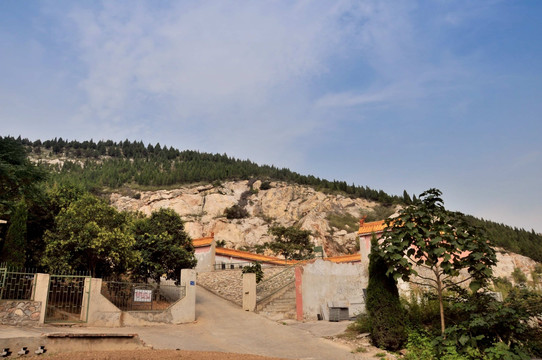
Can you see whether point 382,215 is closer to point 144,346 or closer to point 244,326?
point 244,326

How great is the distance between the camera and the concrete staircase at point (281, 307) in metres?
18.0

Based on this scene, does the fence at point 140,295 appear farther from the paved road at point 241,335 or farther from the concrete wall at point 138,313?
the paved road at point 241,335

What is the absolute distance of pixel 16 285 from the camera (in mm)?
12789

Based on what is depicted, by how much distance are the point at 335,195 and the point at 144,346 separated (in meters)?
64.3

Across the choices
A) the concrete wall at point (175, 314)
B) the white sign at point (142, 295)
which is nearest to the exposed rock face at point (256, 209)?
the concrete wall at point (175, 314)

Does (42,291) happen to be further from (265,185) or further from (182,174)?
(182,174)

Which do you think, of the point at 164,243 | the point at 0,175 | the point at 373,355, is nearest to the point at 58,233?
the point at 0,175

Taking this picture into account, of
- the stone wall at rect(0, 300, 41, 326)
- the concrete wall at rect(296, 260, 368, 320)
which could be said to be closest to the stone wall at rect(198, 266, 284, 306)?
the concrete wall at rect(296, 260, 368, 320)

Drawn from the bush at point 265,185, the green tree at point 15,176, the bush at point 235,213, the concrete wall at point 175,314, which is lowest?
the concrete wall at point 175,314

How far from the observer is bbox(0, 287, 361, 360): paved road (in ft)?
37.2

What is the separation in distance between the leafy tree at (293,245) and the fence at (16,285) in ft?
100

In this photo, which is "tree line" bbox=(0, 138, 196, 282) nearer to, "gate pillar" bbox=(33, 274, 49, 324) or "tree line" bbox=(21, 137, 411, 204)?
"gate pillar" bbox=(33, 274, 49, 324)

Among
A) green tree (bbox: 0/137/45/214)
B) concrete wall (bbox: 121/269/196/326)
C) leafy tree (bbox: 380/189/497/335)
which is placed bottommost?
concrete wall (bbox: 121/269/196/326)

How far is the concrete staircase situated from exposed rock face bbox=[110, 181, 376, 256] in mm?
33122
